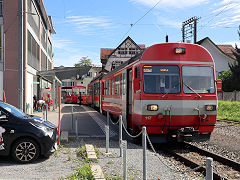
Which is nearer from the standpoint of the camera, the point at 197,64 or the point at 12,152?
the point at 12,152

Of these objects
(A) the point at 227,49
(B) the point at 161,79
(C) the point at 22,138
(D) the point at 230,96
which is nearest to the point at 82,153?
(C) the point at 22,138

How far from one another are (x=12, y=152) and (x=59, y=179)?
2.18m

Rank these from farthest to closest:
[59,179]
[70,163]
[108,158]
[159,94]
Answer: [159,94], [108,158], [70,163], [59,179]

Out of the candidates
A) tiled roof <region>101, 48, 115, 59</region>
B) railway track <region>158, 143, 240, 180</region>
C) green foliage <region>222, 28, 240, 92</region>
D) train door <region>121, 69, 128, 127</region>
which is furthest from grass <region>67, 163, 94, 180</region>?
tiled roof <region>101, 48, 115, 59</region>

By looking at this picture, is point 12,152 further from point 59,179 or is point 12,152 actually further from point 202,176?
point 202,176

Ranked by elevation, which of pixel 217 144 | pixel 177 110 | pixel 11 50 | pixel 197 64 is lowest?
pixel 217 144

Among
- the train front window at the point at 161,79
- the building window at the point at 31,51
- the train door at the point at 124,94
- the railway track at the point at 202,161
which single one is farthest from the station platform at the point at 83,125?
A: the building window at the point at 31,51

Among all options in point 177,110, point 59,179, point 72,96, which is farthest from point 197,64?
point 72,96

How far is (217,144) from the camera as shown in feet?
35.8

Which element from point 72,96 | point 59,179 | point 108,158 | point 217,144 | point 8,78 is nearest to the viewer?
point 59,179

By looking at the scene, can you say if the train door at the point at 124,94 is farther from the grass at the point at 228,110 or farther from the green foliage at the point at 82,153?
the grass at the point at 228,110

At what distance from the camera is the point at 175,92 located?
9.50m

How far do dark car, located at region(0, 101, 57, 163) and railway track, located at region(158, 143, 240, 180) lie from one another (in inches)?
138

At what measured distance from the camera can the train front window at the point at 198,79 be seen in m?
9.62
